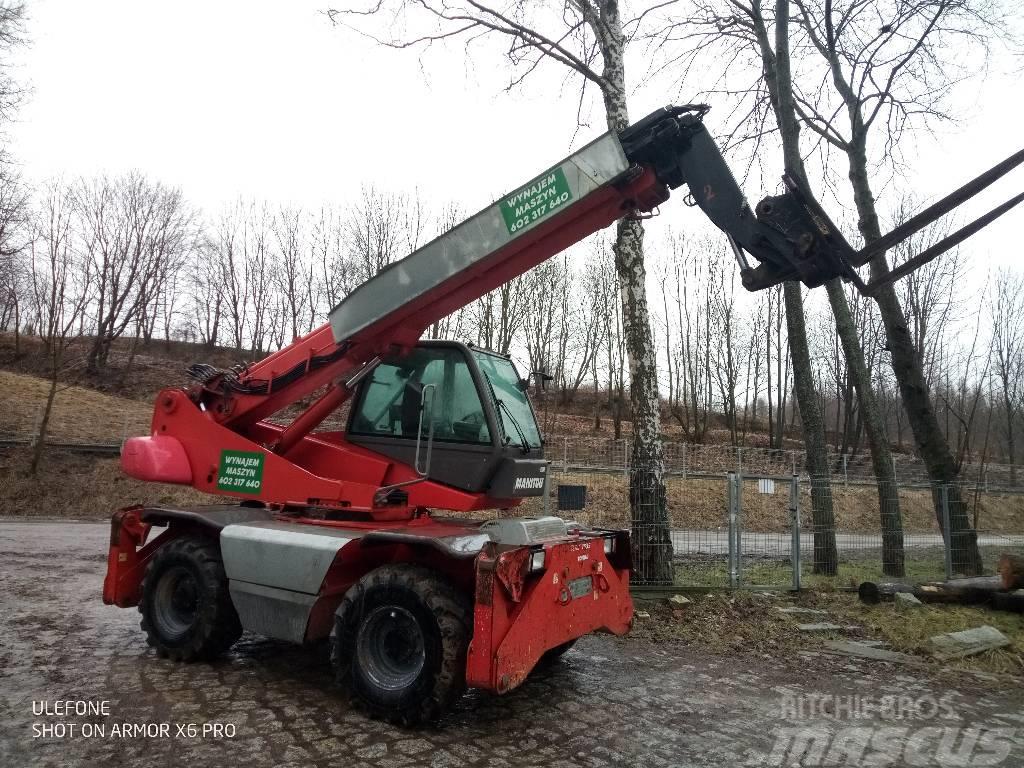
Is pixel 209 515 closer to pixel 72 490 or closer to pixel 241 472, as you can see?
pixel 241 472

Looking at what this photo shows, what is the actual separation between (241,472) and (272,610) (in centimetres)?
143

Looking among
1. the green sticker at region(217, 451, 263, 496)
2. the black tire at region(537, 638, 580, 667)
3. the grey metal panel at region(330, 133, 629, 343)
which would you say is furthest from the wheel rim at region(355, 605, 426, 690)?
the grey metal panel at region(330, 133, 629, 343)

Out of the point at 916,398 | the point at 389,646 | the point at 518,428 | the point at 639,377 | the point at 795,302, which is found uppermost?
the point at 795,302

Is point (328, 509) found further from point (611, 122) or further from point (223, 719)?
point (611, 122)

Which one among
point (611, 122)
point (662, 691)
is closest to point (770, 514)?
point (611, 122)

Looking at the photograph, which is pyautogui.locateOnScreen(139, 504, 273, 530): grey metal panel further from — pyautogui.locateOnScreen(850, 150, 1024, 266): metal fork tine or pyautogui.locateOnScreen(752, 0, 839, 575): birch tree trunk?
pyautogui.locateOnScreen(752, 0, 839, 575): birch tree trunk

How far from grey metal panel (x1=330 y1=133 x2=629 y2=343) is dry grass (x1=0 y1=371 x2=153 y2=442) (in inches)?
797

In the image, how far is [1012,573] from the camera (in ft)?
25.3

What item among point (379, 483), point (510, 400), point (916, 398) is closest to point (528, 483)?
point (510, 400)

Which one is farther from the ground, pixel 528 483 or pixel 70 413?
pixel 70 413

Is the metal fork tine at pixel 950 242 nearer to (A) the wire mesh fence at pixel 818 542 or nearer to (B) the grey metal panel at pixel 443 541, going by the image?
(B) the grey metal panel at pixel 443 541

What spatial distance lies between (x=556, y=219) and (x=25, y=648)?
18.2ft

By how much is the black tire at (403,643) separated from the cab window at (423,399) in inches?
49.4

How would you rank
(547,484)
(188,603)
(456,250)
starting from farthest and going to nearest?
(547,484), (188,603), (456,250)
